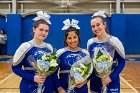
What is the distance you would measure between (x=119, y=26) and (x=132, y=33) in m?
0.87

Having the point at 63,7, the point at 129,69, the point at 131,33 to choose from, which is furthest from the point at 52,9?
the point at 129,69

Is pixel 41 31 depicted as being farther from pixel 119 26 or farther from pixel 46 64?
pixel 119 26

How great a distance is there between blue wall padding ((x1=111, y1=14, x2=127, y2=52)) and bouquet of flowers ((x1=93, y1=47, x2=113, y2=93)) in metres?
8.83

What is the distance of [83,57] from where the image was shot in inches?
102

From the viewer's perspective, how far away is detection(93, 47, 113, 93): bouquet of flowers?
2416mm

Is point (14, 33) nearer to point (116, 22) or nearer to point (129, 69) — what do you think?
point (116, 22)

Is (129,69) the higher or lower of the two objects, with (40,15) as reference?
lower

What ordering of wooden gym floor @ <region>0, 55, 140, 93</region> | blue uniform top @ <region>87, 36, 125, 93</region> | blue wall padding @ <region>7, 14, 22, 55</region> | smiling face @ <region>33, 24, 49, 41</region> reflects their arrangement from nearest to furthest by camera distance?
1. smiling face @ <region>33, 24, 49, 41</region>
2. blue uniform top @ <region>87, 36, 125, 93</region>
3. wooden gym floor @ <region>0, 55, 140, 93</region>
4. blue wall padding @ <region>7, 14, 22, 55</region>

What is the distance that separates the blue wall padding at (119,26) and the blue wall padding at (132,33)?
A: 50 centimetres

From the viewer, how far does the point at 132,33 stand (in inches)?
465

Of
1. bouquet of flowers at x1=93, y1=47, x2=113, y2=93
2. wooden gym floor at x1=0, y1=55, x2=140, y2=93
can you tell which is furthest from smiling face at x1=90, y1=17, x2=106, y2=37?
wooden gym floor at x1=0, y1=55, x2=140, y2=93

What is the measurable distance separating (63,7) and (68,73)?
944cm

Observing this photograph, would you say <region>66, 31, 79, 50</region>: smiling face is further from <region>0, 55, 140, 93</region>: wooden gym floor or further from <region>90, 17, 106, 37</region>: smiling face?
<region>0, 55, 140, 93</region>: wooden gym floor

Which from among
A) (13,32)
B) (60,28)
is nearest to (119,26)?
(60,28)
